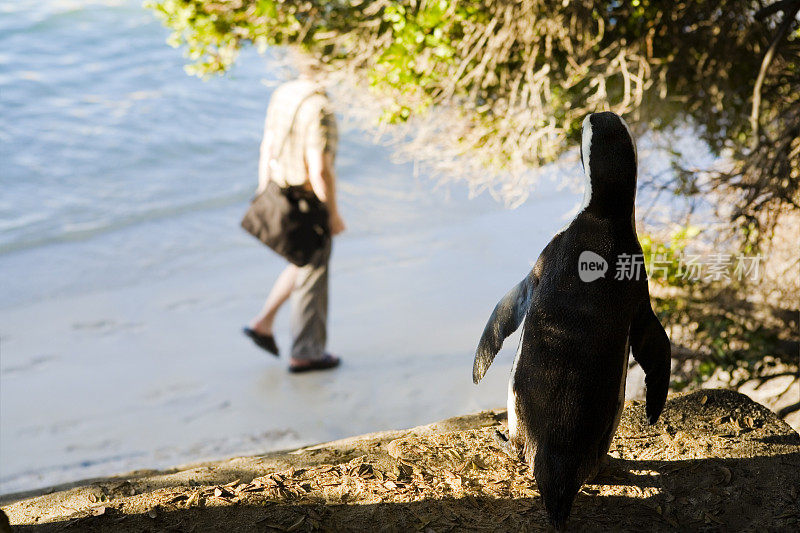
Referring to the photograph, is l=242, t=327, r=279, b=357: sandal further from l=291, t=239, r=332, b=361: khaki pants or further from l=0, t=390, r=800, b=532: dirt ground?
l=0, t=390, r=800, b=532: dirt ground

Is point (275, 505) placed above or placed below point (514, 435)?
below

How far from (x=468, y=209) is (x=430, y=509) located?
6.36 metres

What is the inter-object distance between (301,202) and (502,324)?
2.48 metres

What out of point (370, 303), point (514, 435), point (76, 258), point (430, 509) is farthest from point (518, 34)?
point (76, 258)

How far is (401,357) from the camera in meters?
4.89

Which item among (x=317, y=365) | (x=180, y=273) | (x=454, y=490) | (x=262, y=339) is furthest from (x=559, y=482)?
(x=180, y=273)

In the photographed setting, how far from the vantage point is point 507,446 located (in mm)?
2176

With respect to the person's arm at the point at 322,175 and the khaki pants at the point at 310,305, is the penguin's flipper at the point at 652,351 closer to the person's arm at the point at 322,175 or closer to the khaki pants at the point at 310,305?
the person's arm at the point at 322,175

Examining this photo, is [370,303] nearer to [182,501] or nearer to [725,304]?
[725,304]

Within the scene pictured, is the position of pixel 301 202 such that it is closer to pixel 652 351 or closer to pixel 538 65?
pixel 538 65

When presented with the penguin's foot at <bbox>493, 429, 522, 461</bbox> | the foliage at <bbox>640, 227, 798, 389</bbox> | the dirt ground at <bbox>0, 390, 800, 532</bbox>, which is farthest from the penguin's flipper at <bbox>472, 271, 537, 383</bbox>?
the foliage at <bbox>640, 227, 798, 389</bbox>

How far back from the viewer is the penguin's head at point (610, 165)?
5.96 ft

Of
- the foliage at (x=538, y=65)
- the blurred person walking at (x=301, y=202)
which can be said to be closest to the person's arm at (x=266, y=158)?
the blurred person walking at (x=301, y=202)

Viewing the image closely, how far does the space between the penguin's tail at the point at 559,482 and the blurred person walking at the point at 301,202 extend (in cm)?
269
